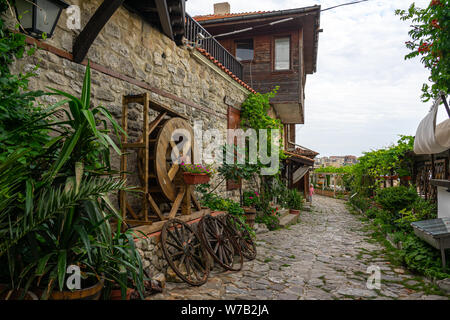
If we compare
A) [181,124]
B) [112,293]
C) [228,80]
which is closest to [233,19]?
[228,80]

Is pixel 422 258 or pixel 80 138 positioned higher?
pixel 80 138

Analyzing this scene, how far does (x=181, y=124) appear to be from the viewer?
4.45m

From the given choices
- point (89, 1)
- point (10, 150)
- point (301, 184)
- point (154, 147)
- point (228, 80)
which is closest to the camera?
point (10, 150)

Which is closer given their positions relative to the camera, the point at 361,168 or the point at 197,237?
the point at 197,237

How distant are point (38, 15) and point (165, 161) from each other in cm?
207

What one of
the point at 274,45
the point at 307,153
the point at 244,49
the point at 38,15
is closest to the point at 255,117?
the point at 274,45

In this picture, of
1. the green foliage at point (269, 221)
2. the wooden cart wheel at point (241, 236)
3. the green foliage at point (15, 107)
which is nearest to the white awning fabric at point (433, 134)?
the wooden cart wheel at point (241, 236)

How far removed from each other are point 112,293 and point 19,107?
169 cm

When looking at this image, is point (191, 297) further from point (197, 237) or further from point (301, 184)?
point (301, 184)

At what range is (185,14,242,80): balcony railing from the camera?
598cm

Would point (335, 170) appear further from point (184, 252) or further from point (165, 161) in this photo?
point (184, 252)

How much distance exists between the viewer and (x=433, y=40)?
4109mm

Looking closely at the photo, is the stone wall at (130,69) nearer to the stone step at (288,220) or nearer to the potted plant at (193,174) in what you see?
the potted plant at (193,174)

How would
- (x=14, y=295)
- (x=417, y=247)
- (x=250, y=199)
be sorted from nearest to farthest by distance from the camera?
(x=14, y=295)
(x=417, y=247)
(x=250, y=199)
